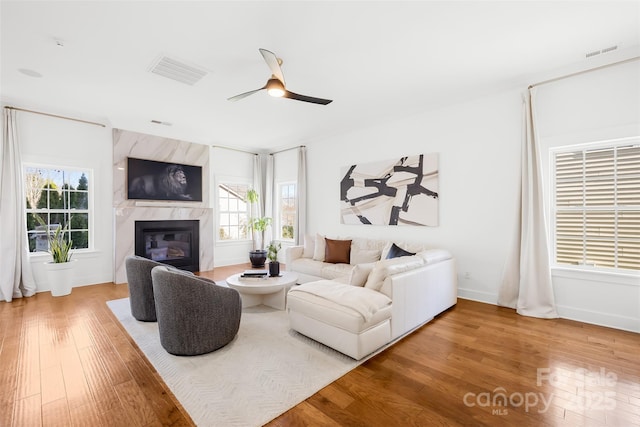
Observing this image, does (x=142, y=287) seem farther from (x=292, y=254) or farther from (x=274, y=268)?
(x=292, y=254)

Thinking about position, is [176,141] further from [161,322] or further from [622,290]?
[622,290]

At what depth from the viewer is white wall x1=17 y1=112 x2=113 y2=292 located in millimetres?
4621

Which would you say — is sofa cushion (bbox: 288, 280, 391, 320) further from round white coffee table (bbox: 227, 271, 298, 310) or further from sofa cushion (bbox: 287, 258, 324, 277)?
sofa cushion (bbox: 287, 258, 324, 277)

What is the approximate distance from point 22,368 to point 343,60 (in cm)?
421

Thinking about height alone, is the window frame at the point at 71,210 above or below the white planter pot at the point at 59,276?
above

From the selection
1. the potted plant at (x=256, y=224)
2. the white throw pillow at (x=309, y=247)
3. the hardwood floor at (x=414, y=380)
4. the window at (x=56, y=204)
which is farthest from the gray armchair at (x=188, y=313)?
the potted plant at (x=256, y=224)

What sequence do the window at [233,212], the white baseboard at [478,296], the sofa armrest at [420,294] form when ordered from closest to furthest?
the sofa armrest at [420,294], the white baseboard at [478,296], the window at [233,212]

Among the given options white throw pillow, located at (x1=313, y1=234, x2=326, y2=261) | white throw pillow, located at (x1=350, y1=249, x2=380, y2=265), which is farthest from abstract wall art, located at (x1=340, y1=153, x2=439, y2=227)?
white throw pillow, located at (x1=313, y1=234, x2=326, y2=261)

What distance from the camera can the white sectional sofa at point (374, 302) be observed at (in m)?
2.49

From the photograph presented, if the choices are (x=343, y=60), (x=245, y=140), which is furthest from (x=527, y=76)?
(x=245, y=140)

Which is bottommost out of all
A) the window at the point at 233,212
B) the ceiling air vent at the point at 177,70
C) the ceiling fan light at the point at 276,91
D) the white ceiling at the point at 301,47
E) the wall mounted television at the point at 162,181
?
the window at the point at 233,212

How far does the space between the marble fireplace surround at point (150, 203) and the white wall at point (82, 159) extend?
190 mm

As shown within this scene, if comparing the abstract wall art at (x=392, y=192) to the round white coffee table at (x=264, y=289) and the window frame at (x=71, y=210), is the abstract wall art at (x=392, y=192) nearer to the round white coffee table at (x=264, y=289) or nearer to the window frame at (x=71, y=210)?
the round white coffee table at (x=264, y=289)

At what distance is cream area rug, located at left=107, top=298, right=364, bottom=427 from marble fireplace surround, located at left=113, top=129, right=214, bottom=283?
2708 millimetres
